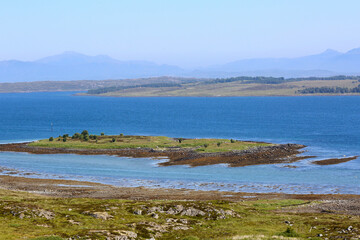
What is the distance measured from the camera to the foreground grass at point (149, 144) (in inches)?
4087

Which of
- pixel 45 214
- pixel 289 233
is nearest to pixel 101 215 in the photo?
pixel 45 214

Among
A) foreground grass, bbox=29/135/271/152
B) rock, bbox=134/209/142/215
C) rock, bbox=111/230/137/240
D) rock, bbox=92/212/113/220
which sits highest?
rock, bbox=111/230/137/240

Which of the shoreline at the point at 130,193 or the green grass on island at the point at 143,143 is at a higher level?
the green grass on island at the point at 143,143

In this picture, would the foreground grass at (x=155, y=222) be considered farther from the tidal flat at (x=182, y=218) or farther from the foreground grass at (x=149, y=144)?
the foreground grass at (x=149, y=144)

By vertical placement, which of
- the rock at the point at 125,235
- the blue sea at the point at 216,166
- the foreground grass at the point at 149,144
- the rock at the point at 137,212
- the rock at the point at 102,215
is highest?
the rock at the point at 125,235

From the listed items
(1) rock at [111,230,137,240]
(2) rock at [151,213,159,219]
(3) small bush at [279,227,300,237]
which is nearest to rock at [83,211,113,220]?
(2) rock at [151,213,159,219]

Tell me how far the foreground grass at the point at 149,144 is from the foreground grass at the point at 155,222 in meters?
50.6

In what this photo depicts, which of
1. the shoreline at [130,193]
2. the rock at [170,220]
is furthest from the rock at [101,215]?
the shoreline at [130,193]

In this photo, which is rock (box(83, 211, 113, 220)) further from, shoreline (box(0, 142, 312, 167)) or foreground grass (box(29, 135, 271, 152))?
foreground grass (box(29, 135, 271, 152))

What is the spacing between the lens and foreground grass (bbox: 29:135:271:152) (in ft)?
341

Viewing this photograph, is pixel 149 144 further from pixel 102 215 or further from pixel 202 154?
pixel 102 215

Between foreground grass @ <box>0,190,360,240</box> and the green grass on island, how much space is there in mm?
50672

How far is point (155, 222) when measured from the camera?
43.3m

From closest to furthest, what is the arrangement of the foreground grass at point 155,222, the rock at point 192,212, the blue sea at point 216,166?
the foreground grass at point 155,222 < the rock at point 192,212 < the blue sea at point 216,166
